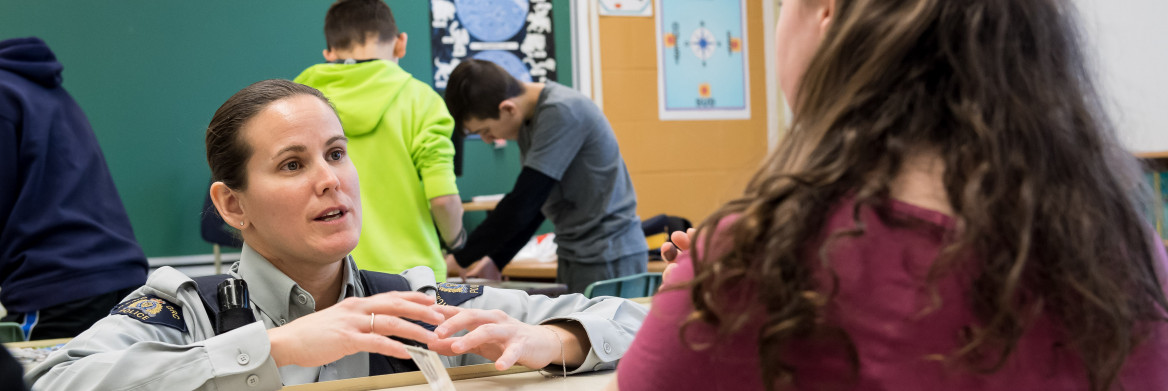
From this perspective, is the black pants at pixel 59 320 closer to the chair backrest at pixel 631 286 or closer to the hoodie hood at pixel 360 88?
the hoodie hood at pixel 360 88

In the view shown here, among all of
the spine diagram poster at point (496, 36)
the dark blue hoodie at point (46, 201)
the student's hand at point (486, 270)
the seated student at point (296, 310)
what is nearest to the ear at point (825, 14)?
the seated student at point (296, 310)

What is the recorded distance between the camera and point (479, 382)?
4.19 feet

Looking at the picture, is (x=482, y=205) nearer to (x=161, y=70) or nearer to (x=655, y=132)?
(x=655, y=132)

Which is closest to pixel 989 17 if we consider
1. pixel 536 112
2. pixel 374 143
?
pixel 374 143

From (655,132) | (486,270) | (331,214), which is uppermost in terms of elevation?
(331,214)

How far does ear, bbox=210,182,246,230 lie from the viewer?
1.51m

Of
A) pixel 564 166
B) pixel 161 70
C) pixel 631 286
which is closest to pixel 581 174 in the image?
pixel 564 166

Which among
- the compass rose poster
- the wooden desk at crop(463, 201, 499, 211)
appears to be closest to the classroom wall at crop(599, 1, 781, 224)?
the compass rose poster

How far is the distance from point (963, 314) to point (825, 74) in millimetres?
193

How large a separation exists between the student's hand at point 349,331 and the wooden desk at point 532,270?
258 centimetres

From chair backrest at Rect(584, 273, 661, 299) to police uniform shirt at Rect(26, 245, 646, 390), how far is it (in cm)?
101

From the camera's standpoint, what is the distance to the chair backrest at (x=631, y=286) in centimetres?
264

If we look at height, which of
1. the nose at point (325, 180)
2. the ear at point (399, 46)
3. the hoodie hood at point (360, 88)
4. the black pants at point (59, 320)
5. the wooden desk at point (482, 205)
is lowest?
the wooden desk at point (482, 205)

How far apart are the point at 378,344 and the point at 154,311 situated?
37cm
